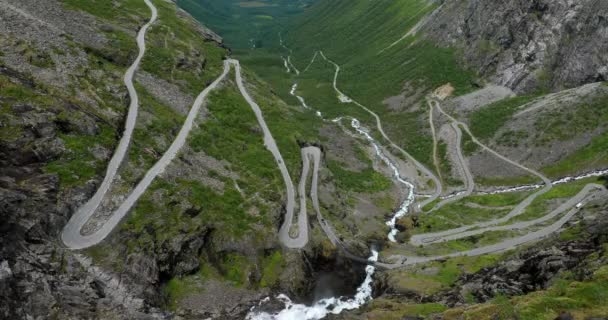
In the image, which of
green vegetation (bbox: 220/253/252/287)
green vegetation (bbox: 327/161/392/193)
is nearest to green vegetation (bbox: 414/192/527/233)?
green vegetation (bbox: 327/161/392/193)

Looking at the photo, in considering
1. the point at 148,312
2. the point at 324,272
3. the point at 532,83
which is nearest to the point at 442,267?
the point at 324,272

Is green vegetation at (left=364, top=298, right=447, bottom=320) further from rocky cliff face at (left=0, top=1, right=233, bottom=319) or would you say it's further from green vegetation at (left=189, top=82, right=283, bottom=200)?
green vegetation at (left=189, top=82, right=283, bottom=200)

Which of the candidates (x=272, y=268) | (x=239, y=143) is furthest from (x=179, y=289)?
(x=239, y=143)

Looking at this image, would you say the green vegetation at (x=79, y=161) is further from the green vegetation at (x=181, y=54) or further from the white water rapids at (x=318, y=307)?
the green vegetation at (x=181, y=54)

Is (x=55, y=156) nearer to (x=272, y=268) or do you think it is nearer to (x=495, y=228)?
(x=272, y=268)

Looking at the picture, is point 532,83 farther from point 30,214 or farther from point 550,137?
point 30,214

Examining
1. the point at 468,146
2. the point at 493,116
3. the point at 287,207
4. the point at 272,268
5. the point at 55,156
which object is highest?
the point at 493,116
